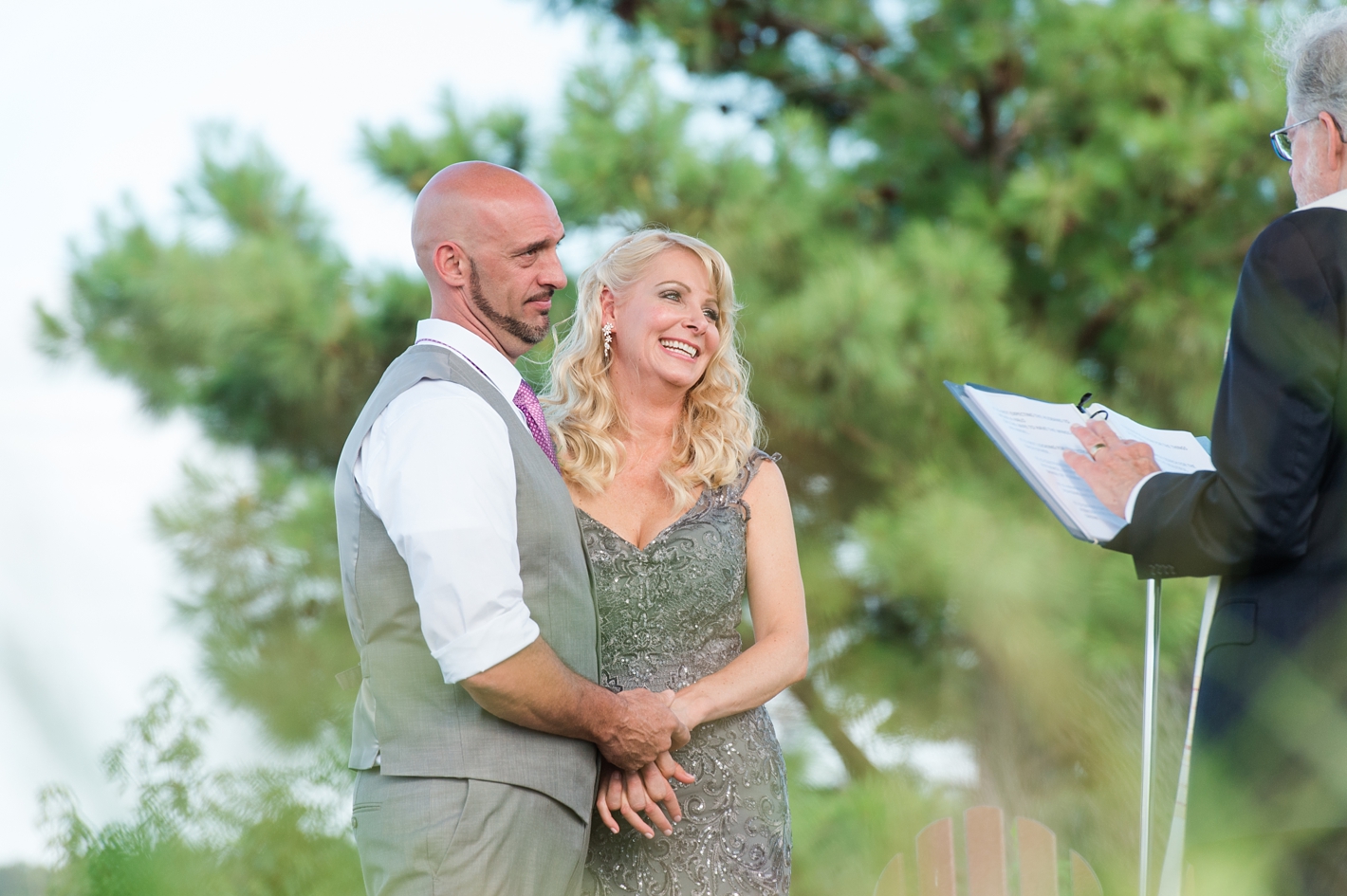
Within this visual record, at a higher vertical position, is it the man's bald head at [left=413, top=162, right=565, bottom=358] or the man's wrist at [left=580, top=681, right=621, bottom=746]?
the man's bald head at [left=413, top=162, right=565, bottom=358]

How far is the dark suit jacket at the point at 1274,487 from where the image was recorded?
130cm

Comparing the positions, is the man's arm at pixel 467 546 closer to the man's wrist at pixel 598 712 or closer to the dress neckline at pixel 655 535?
the man's wrist at pixel 598 712

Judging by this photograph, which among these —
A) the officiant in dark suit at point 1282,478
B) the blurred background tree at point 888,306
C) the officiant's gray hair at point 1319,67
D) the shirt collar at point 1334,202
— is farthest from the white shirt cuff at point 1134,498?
the blurred background tree at point 888,306

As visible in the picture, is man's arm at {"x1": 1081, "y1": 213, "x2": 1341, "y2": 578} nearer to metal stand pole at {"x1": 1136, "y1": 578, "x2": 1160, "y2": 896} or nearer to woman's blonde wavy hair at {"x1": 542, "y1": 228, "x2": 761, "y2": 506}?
metal stand pole at {"x1": 1136, "y1": 578, "x2": 1160, "y2": 896}

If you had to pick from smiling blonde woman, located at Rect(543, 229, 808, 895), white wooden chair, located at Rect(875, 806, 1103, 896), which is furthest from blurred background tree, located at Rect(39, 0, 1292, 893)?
smiling blonde woman, located at Rect(543, 229, 808, 895)

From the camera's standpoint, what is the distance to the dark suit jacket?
Answer: 1.30 metres

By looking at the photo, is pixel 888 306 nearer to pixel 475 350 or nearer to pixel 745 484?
pixel 745 484

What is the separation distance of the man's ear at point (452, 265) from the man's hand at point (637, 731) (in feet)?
2.02

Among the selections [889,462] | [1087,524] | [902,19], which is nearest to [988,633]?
[889,462]

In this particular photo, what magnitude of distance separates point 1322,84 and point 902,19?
14.8 feet

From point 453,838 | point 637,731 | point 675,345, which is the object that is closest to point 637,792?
point 637,731

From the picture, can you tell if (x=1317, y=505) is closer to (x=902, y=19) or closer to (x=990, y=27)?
(x=990, y=27)

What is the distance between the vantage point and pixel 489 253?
169 cm

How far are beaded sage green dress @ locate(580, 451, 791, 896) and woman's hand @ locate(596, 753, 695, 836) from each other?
6.4 inches
